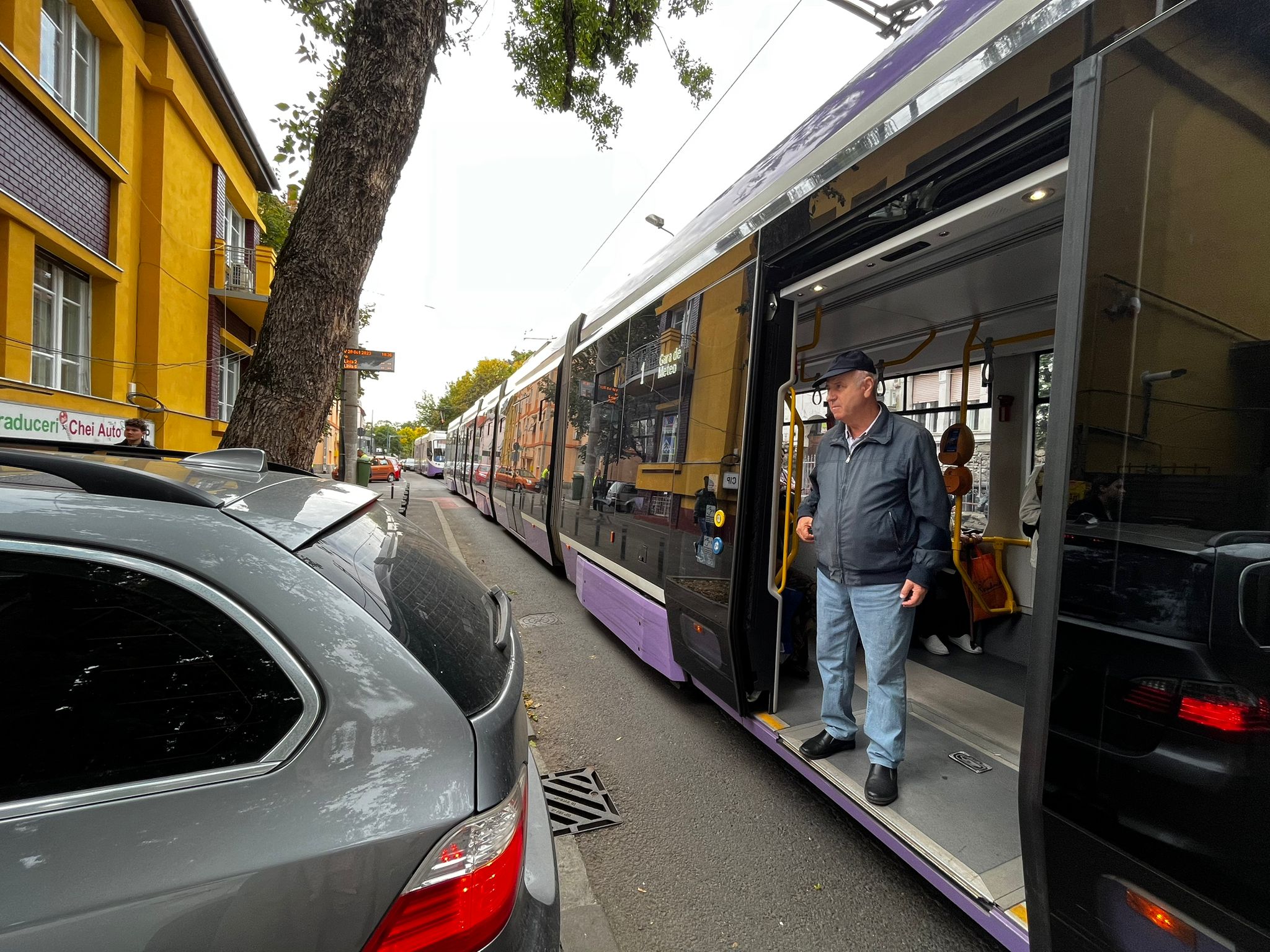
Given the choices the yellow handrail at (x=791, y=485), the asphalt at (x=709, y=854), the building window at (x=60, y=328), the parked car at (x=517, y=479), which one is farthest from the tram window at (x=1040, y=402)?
the building window at (x=60, y=328)

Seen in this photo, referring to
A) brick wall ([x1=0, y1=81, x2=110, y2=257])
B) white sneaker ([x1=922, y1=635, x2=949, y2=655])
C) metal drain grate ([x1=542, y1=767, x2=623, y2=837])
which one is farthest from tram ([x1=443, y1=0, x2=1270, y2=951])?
brick wall ([x1=0, y1=81, x2=110, y2=257])

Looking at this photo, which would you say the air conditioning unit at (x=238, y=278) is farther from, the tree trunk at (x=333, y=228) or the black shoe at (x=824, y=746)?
the black shoe at (x=824, y=746)

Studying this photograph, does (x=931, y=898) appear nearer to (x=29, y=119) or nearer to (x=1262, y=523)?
(x=1262, y=523)

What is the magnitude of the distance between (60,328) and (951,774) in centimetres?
1257

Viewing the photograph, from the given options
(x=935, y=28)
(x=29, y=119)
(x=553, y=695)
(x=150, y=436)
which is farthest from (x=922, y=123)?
(x=150, y=436)

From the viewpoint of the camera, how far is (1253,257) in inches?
50.3

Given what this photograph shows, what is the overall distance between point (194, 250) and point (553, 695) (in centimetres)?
1326

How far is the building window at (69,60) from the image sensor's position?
863 cm

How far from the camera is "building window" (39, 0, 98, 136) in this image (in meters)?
8.63

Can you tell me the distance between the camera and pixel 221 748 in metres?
1.04

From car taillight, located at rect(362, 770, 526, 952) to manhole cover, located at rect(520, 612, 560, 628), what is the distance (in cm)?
504

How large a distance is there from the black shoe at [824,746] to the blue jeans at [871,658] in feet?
0.11

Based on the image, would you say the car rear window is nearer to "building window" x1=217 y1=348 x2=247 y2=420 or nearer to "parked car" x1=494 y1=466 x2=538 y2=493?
"parked car" x1=494 y1=466 x2=538 y2=493

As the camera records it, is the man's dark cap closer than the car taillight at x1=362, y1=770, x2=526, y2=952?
No
